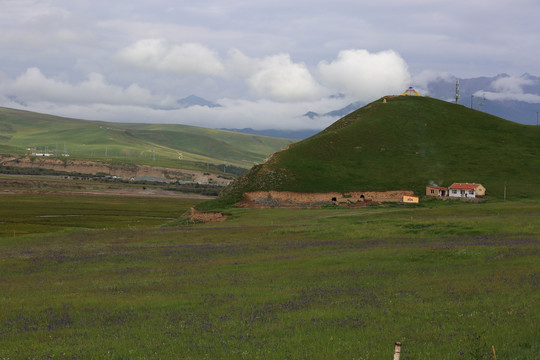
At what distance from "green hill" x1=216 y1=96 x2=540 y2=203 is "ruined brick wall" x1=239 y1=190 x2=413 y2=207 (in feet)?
5.96

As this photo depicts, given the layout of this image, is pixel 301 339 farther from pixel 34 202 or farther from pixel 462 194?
pixel 34 202

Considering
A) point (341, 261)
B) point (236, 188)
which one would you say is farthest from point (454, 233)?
point (236, 188)

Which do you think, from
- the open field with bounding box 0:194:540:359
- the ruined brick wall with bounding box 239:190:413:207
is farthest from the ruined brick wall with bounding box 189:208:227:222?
the open field with bounding box 0:194:540:359

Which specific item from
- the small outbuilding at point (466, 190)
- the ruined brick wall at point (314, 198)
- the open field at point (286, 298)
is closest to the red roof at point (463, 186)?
the small outbuilding at point (466, 190)

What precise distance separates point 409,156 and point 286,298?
12060cm

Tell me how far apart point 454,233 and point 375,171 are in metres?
78.6

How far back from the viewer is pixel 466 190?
363 feet

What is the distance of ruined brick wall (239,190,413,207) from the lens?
115062 mm

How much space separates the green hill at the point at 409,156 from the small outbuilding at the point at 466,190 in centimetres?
289

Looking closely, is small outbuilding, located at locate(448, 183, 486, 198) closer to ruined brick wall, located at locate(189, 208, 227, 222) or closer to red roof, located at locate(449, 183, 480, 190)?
red roof, located at locate(449, 183, 480, 190)

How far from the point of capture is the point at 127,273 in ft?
124

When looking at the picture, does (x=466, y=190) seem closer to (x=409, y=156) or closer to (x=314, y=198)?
(x=409, y=156)

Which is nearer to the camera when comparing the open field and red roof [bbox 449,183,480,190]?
the open field

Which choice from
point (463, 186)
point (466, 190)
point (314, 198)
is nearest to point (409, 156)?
point (463, 186)
